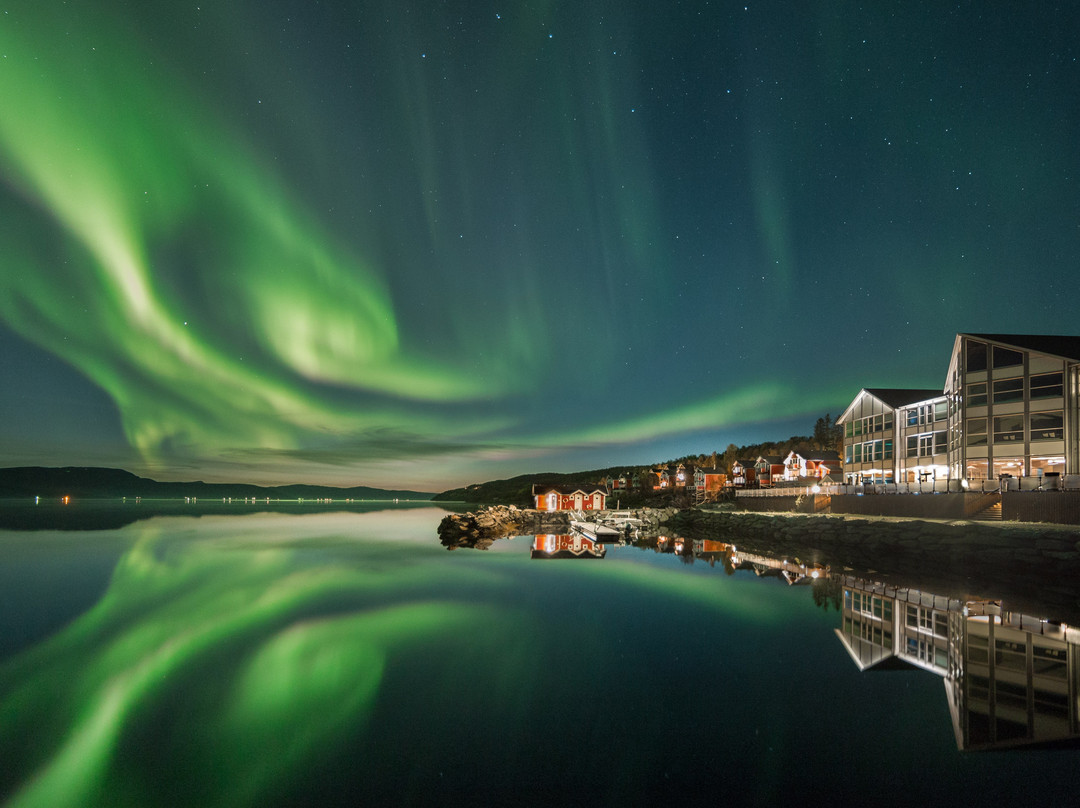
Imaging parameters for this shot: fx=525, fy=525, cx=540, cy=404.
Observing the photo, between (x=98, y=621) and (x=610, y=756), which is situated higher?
(x=610, y=756)

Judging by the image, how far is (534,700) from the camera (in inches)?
374

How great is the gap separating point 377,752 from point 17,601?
21.8 metres

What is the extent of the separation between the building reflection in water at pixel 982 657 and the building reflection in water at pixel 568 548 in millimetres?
19376

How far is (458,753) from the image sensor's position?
24.4ft

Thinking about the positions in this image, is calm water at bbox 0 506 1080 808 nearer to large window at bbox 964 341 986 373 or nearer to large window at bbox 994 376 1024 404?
large window at bbox 994 376 1024 404

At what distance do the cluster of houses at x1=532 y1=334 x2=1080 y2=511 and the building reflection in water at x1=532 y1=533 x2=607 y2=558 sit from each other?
22.3 m

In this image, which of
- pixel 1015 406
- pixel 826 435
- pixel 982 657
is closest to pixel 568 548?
pixel 982 657

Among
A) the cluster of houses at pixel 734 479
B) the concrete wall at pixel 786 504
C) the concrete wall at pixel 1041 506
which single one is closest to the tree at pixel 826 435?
the cluster of houses at pixel 734 479

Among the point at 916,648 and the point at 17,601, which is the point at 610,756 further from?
the point at 17,601

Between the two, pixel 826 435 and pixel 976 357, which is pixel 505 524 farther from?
pixel 826 435

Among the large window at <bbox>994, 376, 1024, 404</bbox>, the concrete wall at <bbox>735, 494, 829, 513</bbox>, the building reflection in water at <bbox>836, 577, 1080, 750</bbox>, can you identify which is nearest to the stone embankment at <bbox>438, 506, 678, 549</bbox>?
the concrete wall at <bbox>735, 494, 829, 513</bbox>

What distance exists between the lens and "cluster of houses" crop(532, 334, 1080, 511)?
31.0 metres

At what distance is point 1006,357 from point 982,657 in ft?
107

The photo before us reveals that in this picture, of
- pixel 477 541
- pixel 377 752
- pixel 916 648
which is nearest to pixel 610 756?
pixel 377 752
